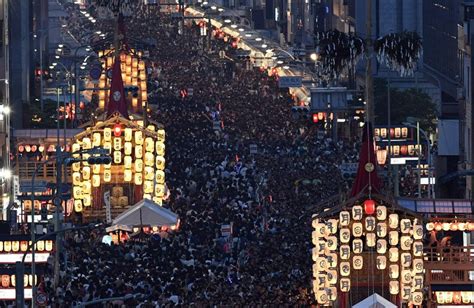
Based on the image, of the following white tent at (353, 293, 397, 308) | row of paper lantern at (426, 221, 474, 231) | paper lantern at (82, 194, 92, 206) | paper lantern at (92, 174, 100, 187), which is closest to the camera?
white tent at (353, 293, 397, 308)

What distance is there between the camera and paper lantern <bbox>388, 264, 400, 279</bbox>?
245 ft

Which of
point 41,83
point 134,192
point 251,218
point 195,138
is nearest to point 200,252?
point 251,218

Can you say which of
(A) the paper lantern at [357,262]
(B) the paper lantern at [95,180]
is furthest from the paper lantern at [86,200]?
(A) the paper lantern at [357,262]

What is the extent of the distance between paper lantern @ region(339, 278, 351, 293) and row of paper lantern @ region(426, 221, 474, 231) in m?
3.11

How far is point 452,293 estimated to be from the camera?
75188 mm

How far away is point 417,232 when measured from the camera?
74.7 m

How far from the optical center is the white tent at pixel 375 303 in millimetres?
71000

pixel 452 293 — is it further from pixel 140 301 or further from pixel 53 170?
pixel 53 170

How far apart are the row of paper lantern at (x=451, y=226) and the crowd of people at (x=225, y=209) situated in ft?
13.3

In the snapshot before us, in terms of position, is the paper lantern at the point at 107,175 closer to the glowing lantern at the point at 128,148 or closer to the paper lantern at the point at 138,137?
the glowing lantern at the point at 128,148

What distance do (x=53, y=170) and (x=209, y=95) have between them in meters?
45.4

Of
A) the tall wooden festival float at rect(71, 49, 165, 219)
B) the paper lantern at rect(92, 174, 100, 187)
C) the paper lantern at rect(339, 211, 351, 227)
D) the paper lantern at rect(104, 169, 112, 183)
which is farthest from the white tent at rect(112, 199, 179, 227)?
the paper lantern at rect(104, 169, 112, 183)

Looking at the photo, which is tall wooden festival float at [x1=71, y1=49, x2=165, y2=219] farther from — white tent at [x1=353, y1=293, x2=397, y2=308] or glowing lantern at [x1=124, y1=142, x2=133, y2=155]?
white tent at [x1=353, y1=293, x2=397, y2=308]

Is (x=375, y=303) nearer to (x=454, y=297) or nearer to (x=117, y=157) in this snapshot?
(x=454, y=297)
